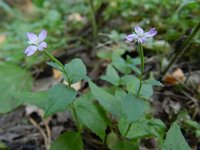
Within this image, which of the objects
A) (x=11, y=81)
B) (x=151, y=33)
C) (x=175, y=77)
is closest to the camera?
(x=151, y=33)

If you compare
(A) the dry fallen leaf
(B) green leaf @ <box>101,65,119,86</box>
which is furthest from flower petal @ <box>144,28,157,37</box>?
(A) the dry fallen leaf

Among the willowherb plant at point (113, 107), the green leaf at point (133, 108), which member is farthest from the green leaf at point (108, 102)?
the green leaf at point (133, 108)

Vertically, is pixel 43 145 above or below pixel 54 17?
below

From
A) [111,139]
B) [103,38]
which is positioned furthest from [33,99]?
[103,38]

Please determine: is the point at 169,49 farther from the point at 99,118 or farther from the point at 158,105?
the point at 99,118

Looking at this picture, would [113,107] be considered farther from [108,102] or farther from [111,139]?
[111,139]

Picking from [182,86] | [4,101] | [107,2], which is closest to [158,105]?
[182,86]

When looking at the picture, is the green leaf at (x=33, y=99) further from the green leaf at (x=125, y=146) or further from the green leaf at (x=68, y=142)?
the green leaf at (x=125, y=146)
